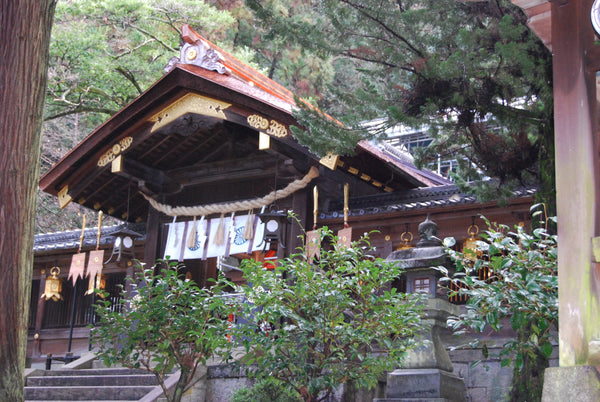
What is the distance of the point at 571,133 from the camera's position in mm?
6168

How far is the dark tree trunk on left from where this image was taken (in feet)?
19.9

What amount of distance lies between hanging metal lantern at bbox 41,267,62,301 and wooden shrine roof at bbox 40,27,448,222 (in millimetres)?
2207

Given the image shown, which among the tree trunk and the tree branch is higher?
the tree branch

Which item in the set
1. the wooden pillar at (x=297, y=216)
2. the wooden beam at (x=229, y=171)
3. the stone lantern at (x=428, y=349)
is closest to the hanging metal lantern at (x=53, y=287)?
the wooden beam at (x=229, y=171)

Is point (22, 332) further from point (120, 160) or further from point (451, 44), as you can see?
point (120, 160)

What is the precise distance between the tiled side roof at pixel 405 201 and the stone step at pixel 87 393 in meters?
4.98

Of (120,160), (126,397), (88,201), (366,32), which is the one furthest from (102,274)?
(366,32)

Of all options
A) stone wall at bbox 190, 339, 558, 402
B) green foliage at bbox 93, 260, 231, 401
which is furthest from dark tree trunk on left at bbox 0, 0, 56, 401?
stone wall at bbox 190, 339, 558, 402

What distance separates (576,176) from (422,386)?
3308 mm

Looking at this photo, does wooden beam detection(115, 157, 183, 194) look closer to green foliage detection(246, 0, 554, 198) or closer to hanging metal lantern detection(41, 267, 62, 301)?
hanging metal lantern detection(41, 267, 62, 301)

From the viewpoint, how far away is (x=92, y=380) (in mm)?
12453

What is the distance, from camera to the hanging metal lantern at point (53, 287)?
17.5 m

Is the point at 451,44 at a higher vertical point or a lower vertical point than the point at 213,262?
higher

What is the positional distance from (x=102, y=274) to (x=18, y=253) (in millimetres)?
11886
